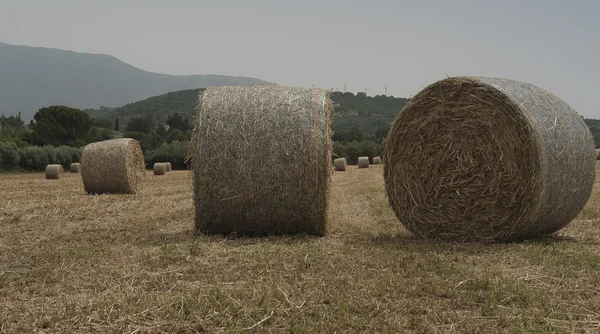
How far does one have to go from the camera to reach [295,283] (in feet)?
16.3

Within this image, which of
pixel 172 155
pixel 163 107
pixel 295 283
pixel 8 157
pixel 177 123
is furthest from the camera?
pixel 163 107

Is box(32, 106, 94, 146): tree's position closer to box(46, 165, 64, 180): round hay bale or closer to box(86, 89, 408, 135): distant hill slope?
box(86, 89, 408, 135): distant hill slope

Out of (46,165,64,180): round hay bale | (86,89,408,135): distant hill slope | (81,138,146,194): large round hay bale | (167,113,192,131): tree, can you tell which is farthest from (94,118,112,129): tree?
Result: (81,138,146,194): large round hay bale

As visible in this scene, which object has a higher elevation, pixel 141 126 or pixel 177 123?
pixel 177 123

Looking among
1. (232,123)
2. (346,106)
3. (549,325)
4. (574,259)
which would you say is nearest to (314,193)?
(232,123)

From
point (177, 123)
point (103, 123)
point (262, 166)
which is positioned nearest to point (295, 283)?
point (262, 166)

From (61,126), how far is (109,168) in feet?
138

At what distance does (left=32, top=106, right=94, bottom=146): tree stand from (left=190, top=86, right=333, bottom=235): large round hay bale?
46598mm

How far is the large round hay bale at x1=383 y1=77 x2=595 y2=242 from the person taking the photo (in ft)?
23.1

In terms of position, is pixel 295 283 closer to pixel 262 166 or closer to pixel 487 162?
pixel 262 166

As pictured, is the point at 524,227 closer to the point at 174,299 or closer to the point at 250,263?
the point at 250,263

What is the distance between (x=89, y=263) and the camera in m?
5.89

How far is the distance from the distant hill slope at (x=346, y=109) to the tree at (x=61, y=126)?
88.6 feet

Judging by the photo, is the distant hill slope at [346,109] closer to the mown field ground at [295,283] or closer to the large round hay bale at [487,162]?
the large round hay bale at [487,162]
